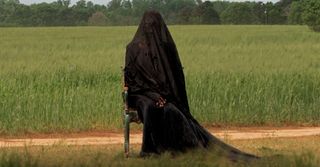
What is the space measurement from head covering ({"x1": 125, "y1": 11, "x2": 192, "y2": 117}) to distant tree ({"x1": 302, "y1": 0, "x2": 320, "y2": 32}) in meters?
42.0

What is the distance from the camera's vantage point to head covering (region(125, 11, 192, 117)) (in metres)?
7.82

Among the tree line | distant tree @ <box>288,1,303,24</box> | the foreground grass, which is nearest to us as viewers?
the foreground grass

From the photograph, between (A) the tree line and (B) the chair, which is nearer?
(B) the chair

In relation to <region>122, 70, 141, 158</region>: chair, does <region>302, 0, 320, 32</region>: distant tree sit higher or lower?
lower

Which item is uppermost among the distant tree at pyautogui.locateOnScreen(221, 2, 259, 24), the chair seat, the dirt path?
the chair seat

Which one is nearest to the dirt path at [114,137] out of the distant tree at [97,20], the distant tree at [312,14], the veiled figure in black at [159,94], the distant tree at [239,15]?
the veiled figure in black at [159,94]

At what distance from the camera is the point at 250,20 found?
85.7m

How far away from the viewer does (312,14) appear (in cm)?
5009

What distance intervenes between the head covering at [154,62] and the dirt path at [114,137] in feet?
6.62

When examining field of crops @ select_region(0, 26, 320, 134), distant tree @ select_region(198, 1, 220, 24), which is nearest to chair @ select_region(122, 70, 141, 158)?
field of crops @ select_region(0, 26, 320, 134)

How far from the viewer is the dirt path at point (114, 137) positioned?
9828mm

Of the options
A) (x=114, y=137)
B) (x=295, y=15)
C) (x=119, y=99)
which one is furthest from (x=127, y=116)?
(x=295, y=15)

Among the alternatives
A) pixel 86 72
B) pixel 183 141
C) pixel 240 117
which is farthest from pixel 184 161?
pixel 86 72

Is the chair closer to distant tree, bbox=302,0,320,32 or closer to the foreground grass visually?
the foreground grass
